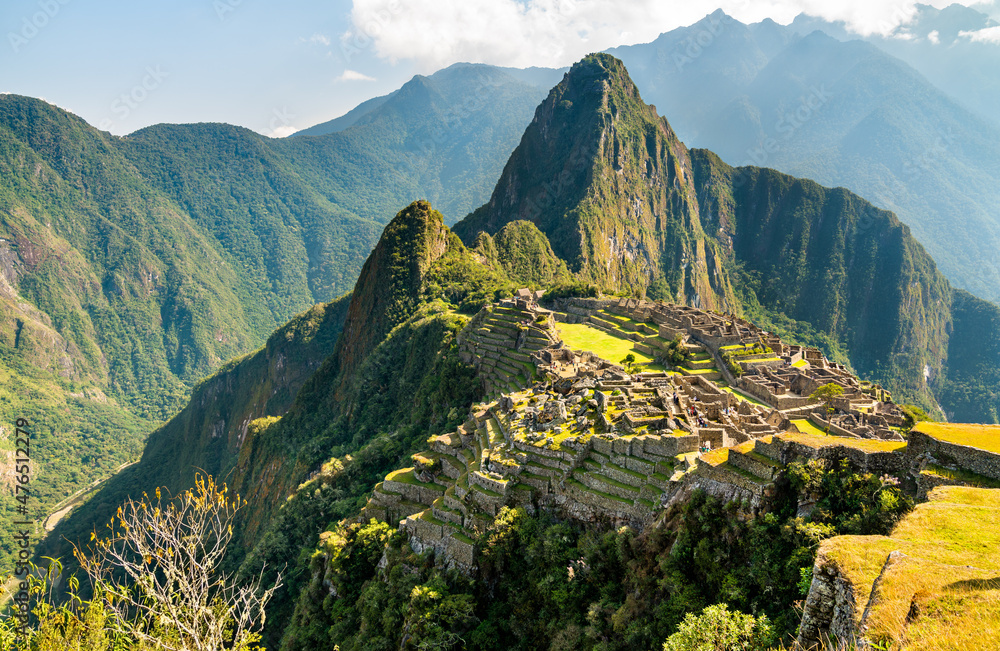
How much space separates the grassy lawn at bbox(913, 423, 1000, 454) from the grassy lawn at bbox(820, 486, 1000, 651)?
1.73 meters

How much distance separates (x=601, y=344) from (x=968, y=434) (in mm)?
46041

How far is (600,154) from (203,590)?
187m

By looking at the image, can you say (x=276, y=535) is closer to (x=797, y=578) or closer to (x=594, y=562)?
(x=594, y=562)

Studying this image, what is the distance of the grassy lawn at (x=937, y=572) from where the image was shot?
8.44 meters

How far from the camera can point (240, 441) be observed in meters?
131

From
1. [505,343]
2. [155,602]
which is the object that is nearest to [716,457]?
[155,602]

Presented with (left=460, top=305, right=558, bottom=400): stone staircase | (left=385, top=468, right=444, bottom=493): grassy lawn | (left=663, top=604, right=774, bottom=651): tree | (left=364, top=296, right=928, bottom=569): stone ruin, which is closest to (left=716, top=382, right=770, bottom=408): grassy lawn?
(left=364, top=296, right=928, bottom=569): stone ruin

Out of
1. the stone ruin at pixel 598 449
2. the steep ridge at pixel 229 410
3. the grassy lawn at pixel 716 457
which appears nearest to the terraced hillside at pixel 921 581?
the stone ruin at pixel 598 449

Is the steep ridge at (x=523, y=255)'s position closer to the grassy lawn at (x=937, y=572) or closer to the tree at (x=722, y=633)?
the tree at (x=722, y=633)

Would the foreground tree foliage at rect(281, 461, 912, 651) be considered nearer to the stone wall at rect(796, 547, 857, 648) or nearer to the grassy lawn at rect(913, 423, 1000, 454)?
the stone wall at rect(796, 547, 857, 648)

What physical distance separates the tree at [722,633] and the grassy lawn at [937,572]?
2833 millimetres

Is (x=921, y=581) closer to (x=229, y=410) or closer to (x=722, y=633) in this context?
(x=722, y=633)

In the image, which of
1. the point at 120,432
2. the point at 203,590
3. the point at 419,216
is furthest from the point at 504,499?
the point at 120,432

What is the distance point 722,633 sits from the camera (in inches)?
508
